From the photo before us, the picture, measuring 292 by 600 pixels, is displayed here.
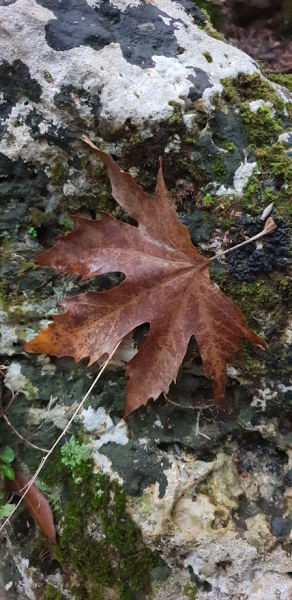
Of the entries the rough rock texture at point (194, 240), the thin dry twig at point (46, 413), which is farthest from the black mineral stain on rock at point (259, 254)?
the thin dry twig at point (46, 413)

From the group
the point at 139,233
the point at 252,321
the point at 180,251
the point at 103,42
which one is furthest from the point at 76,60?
the point at 252,321

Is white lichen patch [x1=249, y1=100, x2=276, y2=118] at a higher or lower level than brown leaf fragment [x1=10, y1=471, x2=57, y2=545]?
higher

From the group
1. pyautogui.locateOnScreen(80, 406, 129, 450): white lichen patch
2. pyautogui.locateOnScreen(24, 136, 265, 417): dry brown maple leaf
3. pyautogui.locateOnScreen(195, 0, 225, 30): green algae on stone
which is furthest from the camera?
pyautogui.locateOnScreen(195, 0, 225, 30): green algae on stone

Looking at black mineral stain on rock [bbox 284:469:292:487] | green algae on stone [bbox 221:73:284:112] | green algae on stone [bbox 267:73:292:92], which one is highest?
green algae on stone [bbox 267:73:292:92]

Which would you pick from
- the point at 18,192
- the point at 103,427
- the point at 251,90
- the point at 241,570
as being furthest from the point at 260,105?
the point at 241,570

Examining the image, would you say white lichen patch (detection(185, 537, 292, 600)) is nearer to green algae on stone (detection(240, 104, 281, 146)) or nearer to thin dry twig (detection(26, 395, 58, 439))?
thin dry twig (detection(26, 395, 58, 439))

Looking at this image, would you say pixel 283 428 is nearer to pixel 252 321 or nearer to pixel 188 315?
pixel 252 321

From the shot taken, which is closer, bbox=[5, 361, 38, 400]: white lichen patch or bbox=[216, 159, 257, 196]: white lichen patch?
bbox=[216, 159, 257, 196]: white lichen patch

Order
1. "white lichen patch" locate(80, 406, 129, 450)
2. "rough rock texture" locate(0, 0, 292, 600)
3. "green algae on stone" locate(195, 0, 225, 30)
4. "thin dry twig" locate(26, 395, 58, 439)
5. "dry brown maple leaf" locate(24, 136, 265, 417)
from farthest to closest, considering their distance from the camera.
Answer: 1. "green algae on stone" locate(195, 0, 225, 30)
2. "thin dry twig" locate(26, 395, 58, 439)
3. "white lichen patch" locate(80, 406, 129, 450)
4. "rough rock texture" locate(0, 0, 292, 600)
5. "dry brown maple leaf" locate(24, 136, 265, 417)

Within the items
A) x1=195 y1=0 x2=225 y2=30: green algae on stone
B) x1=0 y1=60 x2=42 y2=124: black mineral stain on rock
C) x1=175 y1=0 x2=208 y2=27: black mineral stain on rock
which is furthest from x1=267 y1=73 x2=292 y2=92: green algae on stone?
x1=195 y1=0 x2=225 y2=30: green algae on stone
